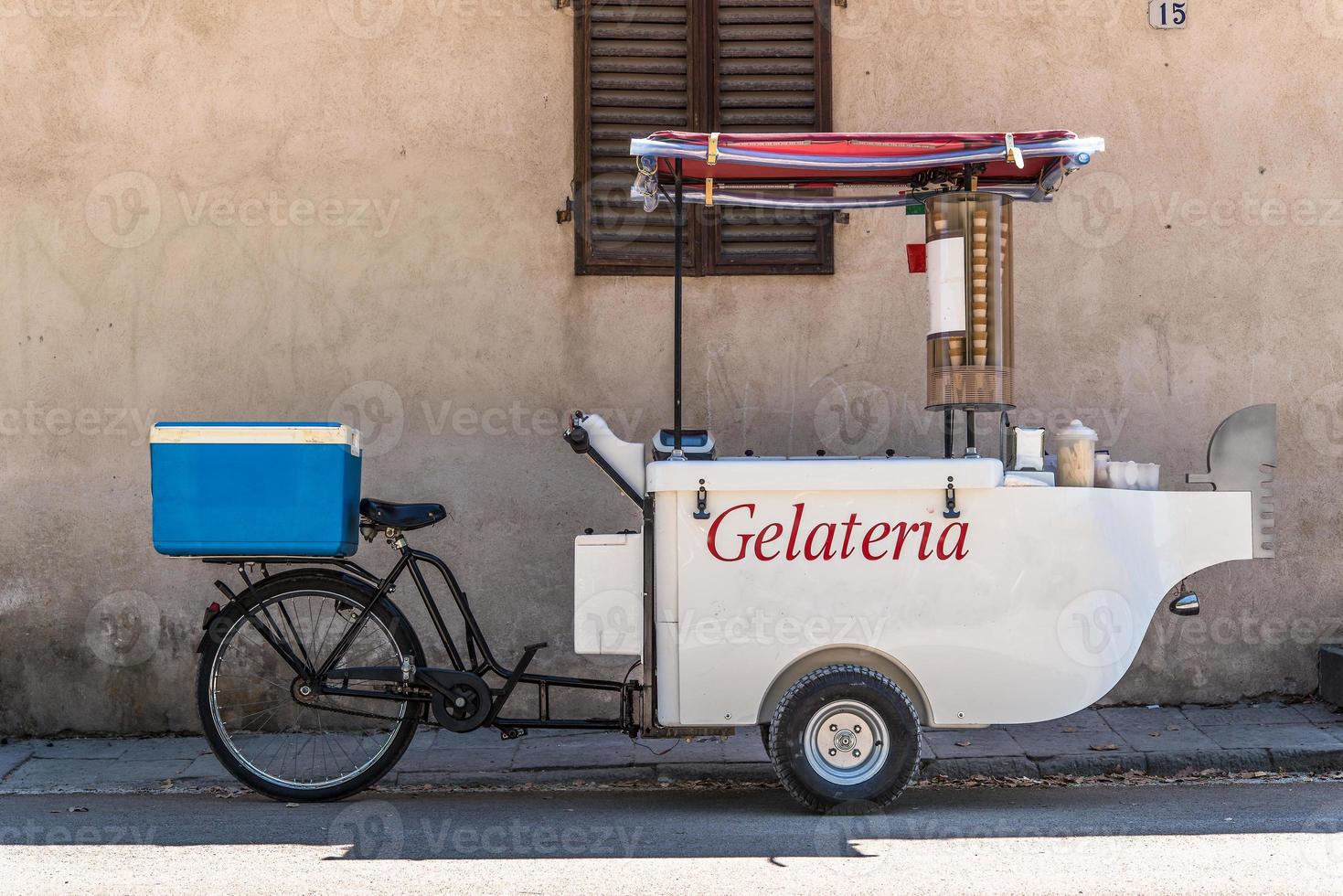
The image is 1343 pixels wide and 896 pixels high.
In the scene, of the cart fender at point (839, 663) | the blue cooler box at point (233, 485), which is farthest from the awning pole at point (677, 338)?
the blue cooler box at point (233, 485)

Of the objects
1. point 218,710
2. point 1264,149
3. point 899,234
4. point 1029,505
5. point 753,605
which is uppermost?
point 1264,149

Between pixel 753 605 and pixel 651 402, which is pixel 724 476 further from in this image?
pixel 651 402

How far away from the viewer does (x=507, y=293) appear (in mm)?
7137

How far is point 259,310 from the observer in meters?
7.11

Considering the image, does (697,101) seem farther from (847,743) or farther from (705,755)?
(847,743)

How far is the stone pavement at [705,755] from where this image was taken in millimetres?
6184

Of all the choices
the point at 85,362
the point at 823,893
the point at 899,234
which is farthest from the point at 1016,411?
the point at 85,362

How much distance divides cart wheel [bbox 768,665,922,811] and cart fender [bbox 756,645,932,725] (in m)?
0.06

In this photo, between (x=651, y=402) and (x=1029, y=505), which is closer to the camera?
(x=1029, y=505)

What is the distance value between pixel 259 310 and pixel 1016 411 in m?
4.02

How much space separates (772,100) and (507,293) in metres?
1.72

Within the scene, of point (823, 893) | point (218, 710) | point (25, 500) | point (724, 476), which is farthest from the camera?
point (25, 500)

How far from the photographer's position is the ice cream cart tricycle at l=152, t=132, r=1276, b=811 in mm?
5273

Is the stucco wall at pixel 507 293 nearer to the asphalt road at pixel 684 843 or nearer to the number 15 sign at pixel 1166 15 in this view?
the number 15 sign at pixel 1166 15
